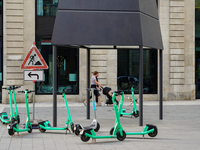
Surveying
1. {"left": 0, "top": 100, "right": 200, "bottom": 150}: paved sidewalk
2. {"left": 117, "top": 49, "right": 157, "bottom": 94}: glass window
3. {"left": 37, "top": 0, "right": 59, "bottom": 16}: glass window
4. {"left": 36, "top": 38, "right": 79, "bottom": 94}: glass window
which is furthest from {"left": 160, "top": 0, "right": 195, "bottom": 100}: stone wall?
{"left": 0, "top": 100, "right": 200, "bottom": 150}: paved sidewalk

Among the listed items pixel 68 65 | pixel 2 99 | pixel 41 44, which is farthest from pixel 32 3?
pixel 2 99

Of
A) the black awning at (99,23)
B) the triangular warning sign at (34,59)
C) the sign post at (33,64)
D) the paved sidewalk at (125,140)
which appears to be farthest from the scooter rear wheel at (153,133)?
the triangular warning sign at (34,59)

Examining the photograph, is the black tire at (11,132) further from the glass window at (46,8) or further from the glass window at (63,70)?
the glass window at (46,8)

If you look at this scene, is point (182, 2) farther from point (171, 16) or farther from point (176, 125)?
point (176, 125)

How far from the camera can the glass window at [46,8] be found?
19125 mm

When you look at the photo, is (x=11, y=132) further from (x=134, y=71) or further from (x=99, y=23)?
(x=134, y=71)

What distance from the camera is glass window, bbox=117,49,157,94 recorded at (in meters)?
19.6

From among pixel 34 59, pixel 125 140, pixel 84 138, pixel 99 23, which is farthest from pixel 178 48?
pixel 84 138

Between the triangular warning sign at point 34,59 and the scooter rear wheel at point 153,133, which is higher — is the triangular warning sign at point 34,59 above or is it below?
above

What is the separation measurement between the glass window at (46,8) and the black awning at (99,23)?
878 cm

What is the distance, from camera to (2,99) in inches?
731

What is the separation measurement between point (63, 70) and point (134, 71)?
3.69 metres

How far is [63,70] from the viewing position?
1931cm

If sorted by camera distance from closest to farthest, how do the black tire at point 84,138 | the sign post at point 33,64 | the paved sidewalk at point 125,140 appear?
the paved sidewalk at point 125,140
the black tire at point 84,138
the sign post at point 33,64
